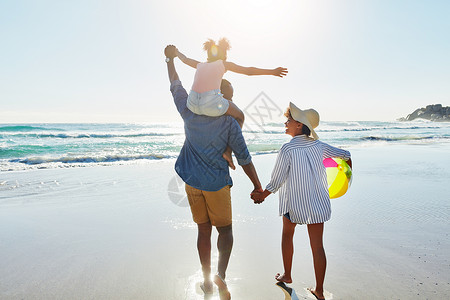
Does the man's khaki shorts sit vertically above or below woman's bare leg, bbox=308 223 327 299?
above

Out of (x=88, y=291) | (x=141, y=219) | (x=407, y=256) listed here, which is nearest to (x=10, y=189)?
(x=141, y=219)

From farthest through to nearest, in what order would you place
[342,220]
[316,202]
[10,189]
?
[10,189], [342,220], [316,202]

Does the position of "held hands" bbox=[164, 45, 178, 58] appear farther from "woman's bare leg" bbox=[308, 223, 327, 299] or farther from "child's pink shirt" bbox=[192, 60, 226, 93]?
"woman's bare leg" bbox=[308, 223, 327, 299]

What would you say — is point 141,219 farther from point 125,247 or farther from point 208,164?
point 208,164

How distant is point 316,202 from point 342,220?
2.23 m

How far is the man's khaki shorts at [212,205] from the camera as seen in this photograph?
2.39 metres

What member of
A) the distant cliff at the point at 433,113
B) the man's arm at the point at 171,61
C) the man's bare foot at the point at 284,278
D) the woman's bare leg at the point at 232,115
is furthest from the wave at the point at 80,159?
the distant cliff at the point at 433,113

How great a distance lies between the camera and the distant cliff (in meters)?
81.5

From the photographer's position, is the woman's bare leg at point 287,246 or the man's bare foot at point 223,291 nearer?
the man's bare foot at point 223,291

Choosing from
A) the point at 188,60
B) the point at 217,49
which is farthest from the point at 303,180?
the point at 188,60

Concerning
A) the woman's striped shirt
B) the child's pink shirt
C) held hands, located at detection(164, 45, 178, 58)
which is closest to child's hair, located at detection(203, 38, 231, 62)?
the child's pink shirt

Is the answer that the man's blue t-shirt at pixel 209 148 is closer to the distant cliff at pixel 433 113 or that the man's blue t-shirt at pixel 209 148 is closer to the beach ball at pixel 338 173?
the beach ball at pixel 338 173

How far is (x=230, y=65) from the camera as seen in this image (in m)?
2.27

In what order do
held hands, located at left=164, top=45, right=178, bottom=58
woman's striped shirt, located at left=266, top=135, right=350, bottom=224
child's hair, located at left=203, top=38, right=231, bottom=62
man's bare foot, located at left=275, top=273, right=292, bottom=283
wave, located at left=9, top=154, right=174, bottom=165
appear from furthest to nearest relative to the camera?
wave, located at left=9, top=154, right=174, bottom=165 → man's bare foot, located at left=275, top=273, right=292, bottom=283 → held hands, located at left=164, top=45, right=178, bottom=58 → woman's striped shirt, located at left=266, top=135, right=350, bottom=224 → child's hair, located at left=203, top=38, right=231, bottom=62
